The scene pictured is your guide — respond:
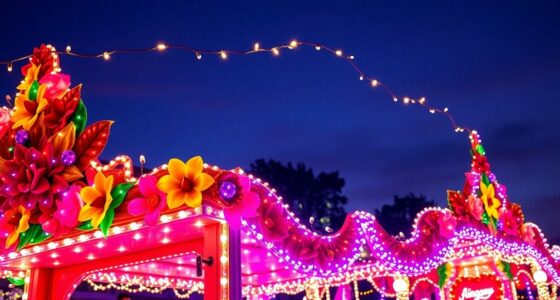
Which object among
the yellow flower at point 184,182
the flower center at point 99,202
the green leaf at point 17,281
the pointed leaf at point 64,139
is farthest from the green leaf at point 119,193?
the green leaf at point 17,281

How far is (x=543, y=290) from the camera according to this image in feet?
43.3

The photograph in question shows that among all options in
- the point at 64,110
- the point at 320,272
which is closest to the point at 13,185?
the point at 64,110

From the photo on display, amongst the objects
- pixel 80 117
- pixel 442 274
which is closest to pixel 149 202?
pixel 80 117

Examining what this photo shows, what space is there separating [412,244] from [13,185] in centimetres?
543

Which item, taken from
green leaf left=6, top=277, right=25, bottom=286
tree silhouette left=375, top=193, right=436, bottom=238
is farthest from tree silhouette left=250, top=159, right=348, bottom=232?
green leaf left=6, top=277, right=25, bottom=286

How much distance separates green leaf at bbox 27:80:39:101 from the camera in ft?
23.0

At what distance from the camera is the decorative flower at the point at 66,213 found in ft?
20.1

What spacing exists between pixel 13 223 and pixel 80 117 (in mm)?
1412

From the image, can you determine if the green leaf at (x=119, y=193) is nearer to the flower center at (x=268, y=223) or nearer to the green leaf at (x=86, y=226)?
the green leaf at (x=86, y=226)

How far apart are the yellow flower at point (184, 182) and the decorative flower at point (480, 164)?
6.96 metres

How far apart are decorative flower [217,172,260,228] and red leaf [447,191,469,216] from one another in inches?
200

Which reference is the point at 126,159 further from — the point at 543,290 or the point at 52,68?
the point at 543,290

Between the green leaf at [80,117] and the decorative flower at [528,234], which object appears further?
the decorative flower at [528,234]

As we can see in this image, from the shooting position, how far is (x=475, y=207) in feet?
32.2
